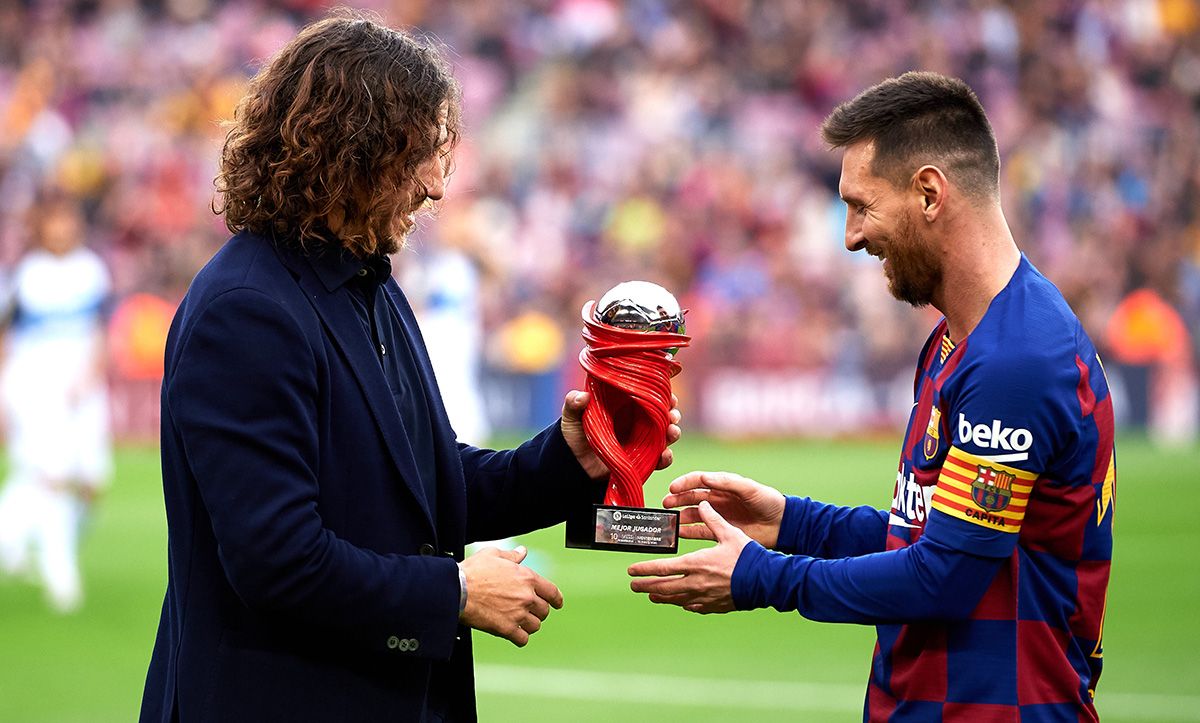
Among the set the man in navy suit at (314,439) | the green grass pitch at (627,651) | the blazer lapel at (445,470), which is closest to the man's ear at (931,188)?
the man in navy suit at (314,439)

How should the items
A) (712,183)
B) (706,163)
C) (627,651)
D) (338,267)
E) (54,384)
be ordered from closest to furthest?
(338,267) < (627,651) < (54,384) < (712,183) < (706,163)

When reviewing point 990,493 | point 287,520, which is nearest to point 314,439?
point 287,520

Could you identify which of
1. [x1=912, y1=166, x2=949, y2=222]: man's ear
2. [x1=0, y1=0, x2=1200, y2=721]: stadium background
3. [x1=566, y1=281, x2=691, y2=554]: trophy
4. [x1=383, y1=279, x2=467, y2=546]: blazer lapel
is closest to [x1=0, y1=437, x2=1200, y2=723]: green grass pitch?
[x1=0, y1=0, x2=1200, y2=721]: stadium background

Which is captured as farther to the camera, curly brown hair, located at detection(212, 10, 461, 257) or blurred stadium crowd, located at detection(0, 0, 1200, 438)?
blurred stadium crowd, located at detection(0, 0, 1200, 438)

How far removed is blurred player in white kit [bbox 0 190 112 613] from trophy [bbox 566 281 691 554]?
22.8 ft

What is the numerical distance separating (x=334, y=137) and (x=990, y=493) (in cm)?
142

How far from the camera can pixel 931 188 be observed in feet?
9.90

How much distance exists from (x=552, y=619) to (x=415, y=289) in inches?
207

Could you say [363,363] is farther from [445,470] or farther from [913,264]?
[913,264]

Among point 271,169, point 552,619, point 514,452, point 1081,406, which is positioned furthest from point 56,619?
point 1081,406

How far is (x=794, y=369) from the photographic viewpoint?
18.3m

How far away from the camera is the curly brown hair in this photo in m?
2.79

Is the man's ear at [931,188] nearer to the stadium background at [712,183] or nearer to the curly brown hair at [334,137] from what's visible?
the curly brown hair at [334,137]

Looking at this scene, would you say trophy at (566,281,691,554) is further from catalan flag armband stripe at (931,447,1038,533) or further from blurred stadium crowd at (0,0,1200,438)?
blurred stadium crowd at (0,0,1200,438)
